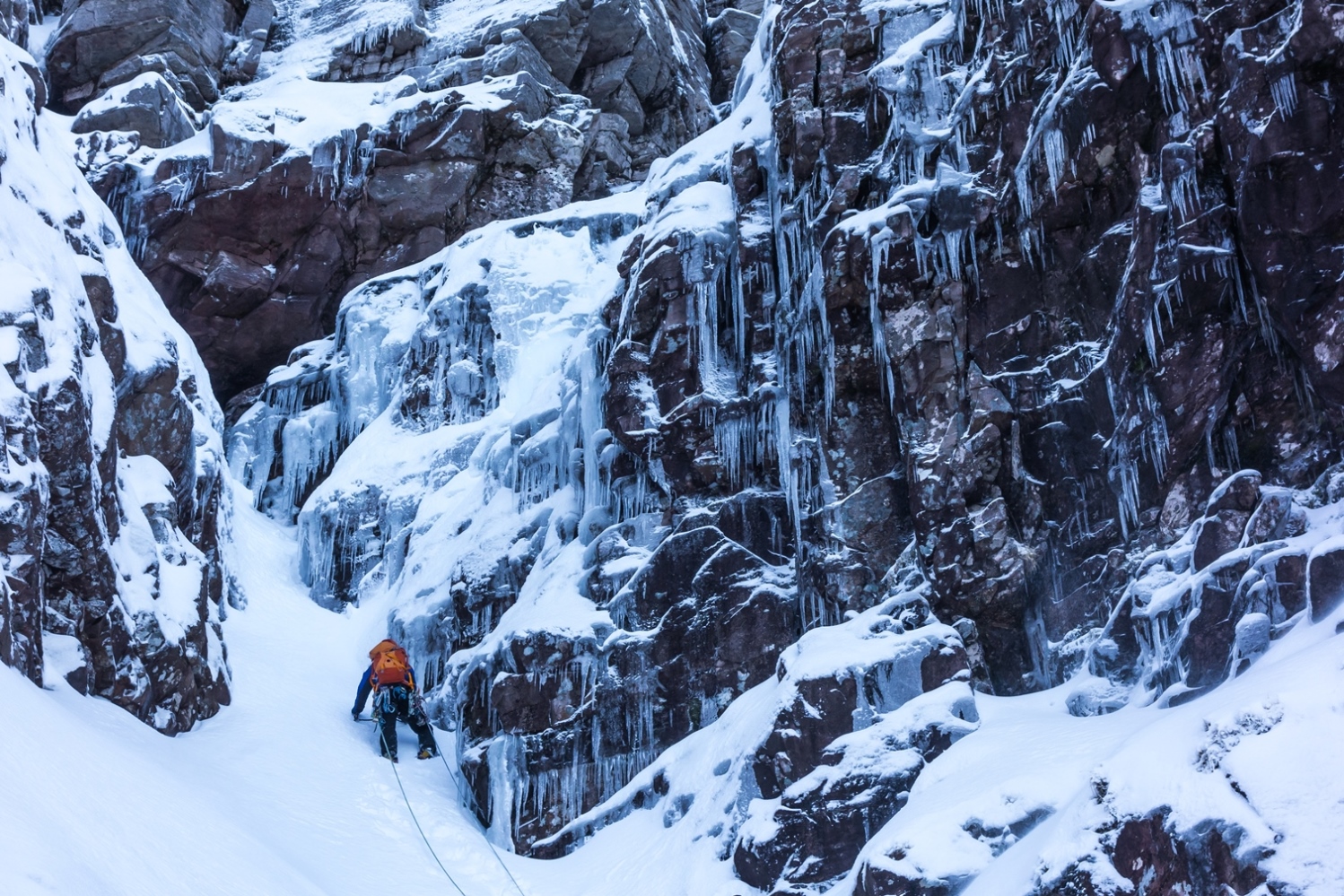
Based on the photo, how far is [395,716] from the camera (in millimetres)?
14914

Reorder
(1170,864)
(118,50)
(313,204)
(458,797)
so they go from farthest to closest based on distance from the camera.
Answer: (118,50) → (313,204) → (458,797) → (1170,864)

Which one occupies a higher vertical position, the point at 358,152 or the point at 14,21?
the point at 14,21

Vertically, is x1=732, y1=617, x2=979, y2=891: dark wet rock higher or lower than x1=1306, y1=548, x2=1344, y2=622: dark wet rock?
lower

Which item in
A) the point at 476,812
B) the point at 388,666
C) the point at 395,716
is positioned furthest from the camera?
the point at 388,666

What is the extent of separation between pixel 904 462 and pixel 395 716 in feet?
23.5

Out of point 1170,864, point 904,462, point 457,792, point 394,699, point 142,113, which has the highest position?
point 142,113

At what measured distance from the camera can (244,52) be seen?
1380 inches

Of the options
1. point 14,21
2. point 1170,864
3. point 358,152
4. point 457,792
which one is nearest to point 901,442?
point 1170,864

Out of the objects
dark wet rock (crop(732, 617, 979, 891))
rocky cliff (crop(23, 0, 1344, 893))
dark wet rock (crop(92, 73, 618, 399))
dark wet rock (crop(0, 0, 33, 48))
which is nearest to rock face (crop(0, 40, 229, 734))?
rocky cliff (crop(23, 0, 1344, 893))

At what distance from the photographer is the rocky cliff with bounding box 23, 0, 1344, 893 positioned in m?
9.98

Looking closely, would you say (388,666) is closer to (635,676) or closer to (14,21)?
(635,676)

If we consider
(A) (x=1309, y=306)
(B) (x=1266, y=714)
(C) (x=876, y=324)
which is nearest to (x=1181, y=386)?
(A) (x=1309, y=306)

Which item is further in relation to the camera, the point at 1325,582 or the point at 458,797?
the point at 458,797

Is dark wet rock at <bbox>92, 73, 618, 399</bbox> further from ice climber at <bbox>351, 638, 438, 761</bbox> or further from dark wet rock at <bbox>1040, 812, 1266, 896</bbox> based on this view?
dark wet rock at <bbox>1040, 812, 1266, 896</bbox>
